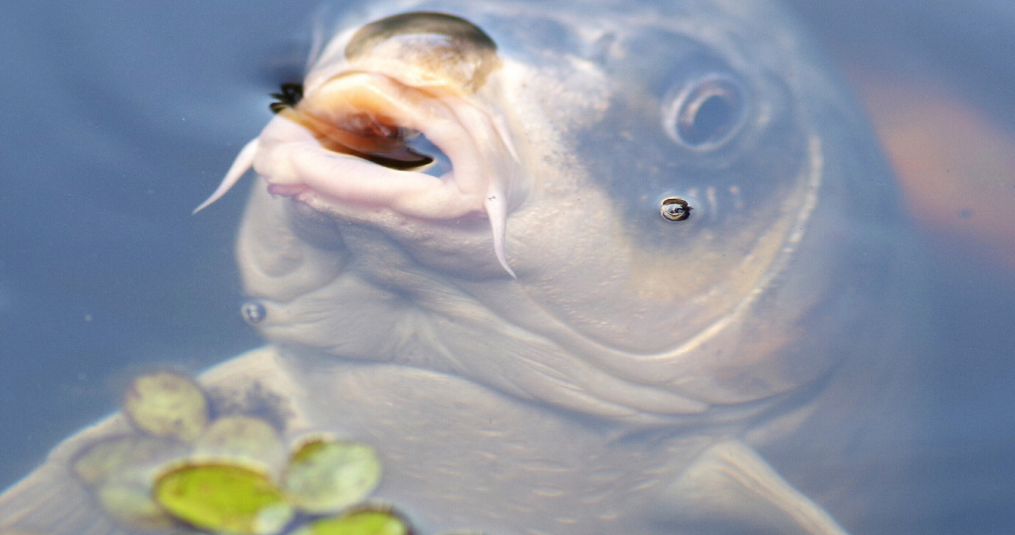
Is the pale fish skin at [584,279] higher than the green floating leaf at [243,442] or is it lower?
higher

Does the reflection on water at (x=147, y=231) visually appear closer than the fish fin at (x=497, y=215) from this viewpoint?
No

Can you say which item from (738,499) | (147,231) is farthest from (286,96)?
(738,499)

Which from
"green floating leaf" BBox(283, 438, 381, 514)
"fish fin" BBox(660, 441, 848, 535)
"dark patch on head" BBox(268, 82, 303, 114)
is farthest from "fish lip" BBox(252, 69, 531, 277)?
"fish fin" BBox(660, 441, 848, 535)

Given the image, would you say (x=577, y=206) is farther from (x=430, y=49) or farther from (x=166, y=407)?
(x=166, y=407)

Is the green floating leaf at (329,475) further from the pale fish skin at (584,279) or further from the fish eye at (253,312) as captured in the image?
the fish eye at (253,312)

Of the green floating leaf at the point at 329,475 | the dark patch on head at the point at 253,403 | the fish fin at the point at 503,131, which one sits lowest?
the green floating leaf at the point at 329,475

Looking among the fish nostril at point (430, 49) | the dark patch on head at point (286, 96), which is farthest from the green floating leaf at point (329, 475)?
the fish nostril at point (430, 49)

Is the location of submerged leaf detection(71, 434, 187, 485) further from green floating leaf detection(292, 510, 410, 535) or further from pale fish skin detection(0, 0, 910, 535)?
green floating leaf detection(292, 510, 410, 535)
